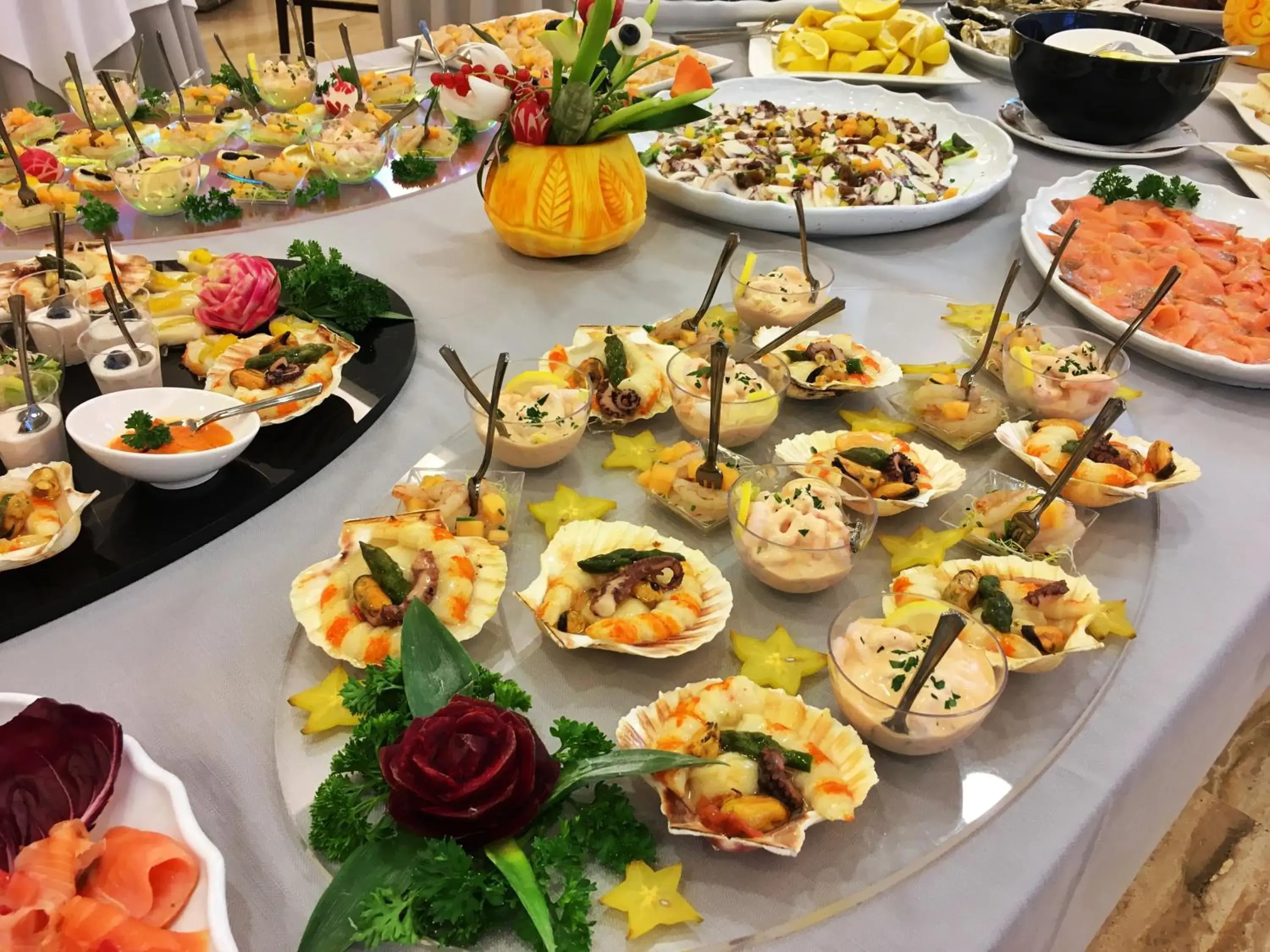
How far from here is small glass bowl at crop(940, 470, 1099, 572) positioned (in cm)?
134

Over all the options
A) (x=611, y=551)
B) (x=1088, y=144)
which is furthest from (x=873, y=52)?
(x=611, y=551)

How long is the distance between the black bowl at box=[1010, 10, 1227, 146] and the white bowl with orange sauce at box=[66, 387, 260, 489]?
2.44 metres

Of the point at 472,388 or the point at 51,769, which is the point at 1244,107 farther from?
the point at 51,769

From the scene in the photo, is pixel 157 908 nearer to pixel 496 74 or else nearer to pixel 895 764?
pixel 895 764

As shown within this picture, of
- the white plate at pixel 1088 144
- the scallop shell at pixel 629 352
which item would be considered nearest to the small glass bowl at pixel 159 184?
the scallop shell at pixel 629 352

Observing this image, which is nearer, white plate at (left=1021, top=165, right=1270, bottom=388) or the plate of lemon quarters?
white plate at (left=1021, top=165, right=1270, bottom=388)

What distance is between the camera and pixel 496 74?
203 cm

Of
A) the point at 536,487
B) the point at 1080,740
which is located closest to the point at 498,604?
the point at 536,487

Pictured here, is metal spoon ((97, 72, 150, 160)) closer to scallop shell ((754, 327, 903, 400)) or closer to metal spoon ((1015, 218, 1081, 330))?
scallop shell ((754, 327, 903, 400))

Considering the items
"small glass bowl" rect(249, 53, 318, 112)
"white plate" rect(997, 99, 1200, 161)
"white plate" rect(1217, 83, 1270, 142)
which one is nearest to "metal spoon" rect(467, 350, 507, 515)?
"small glass bowl" rect(249, 53, 318, 112)

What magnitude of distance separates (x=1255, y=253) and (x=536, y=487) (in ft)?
6.19

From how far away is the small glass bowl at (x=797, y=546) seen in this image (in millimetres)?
1255

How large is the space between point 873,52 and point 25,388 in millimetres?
2878

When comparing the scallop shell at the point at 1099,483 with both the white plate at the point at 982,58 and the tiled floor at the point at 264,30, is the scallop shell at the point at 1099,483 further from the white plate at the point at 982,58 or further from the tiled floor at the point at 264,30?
the tiled floor at the point at 264,30
